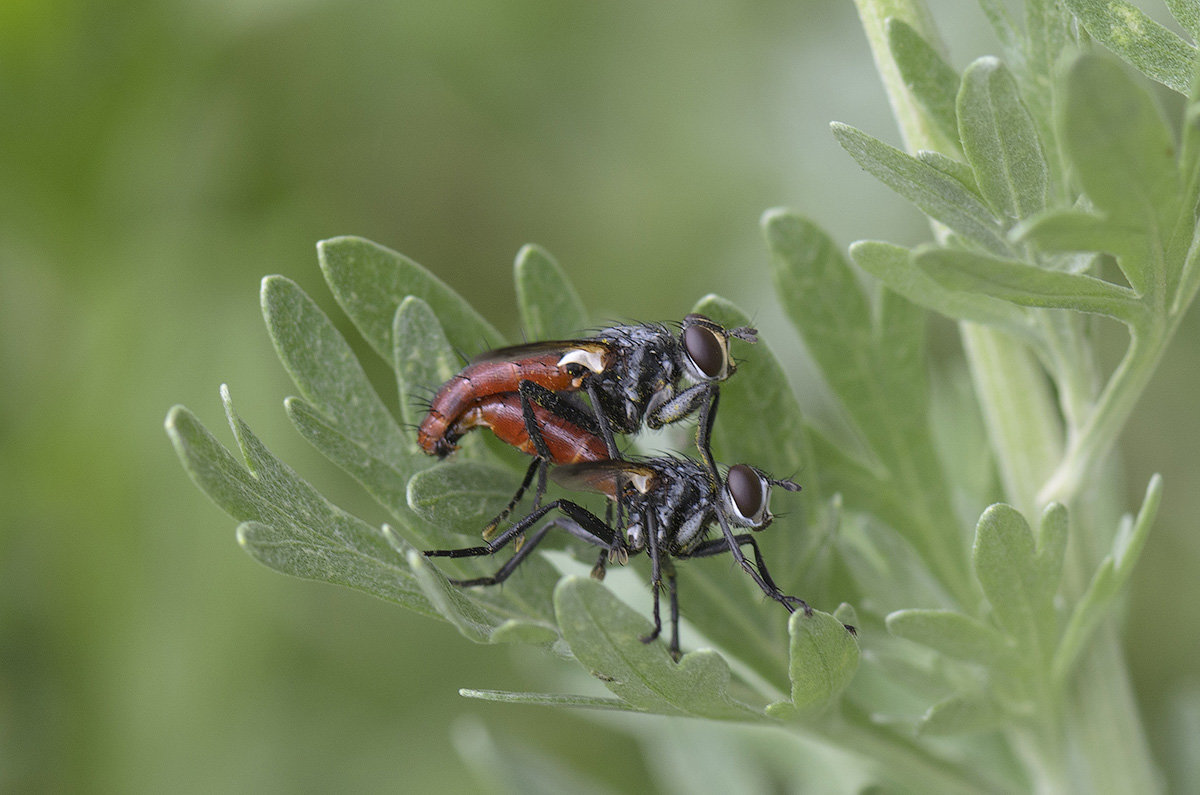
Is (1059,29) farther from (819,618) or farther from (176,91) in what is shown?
(176,91)

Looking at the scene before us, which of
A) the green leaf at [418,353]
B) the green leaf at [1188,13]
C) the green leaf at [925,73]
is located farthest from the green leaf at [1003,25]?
the green leaf at [418,353]

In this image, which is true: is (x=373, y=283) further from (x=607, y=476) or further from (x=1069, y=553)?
(x=1069, y=553)

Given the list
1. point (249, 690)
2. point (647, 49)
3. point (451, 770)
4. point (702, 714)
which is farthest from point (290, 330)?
point (647, 49)

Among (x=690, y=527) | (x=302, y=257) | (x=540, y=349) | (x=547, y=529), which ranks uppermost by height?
(x=302, y=257)

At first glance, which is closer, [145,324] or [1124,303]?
[1124,303]

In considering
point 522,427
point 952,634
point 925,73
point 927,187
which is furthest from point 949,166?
point 522,427

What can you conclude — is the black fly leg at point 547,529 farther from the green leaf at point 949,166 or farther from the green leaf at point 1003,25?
the green leaf at point 1003,25

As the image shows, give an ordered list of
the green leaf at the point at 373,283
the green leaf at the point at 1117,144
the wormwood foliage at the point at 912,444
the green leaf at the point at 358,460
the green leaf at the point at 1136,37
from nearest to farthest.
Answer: the green leaf at the point at 1117,144, the wormwood foliage at the point at 912,444, the green leaf at the point at 1136,37, the green leaf at the point at 358,460, the green leaf at the point at 373,283
